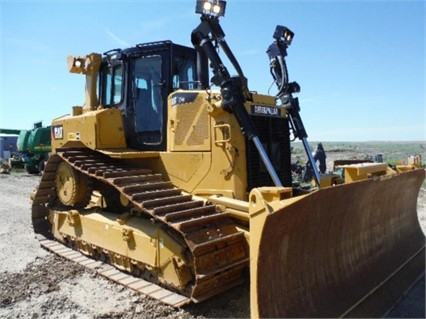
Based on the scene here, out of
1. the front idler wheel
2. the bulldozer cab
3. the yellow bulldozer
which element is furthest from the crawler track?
the bulldozer cab

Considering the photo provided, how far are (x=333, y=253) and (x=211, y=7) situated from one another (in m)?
3.51

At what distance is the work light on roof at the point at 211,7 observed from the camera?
5.36m

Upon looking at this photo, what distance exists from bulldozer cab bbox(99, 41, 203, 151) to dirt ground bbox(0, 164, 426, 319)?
86.2 inches

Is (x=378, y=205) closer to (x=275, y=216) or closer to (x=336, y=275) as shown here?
(x=336, y=275)

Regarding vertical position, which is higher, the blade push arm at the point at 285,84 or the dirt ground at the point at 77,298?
the blade push arm at the point at 285,84

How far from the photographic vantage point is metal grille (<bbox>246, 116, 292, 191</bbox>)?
528cm

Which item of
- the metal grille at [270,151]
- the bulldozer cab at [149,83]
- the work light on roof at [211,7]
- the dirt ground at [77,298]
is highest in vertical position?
the work light on roof at [211,7]

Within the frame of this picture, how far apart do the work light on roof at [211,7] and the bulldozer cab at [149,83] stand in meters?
0.92

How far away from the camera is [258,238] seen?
11.3 feet

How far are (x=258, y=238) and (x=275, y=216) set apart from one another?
242 mm

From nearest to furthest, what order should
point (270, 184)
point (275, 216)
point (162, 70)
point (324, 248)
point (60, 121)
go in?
point (275, 216) → point (324, 248) → point (270, 184) → point (162, 70) → point (60, 121)

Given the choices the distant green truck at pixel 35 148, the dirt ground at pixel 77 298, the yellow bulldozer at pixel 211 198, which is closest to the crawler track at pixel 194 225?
the yellow bulldozer at pixel 211 198

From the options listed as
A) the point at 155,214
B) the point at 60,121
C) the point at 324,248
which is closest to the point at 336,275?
the point at 324,248

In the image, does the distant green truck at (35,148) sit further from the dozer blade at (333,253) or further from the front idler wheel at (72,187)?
the dozer blade at (333,253)
